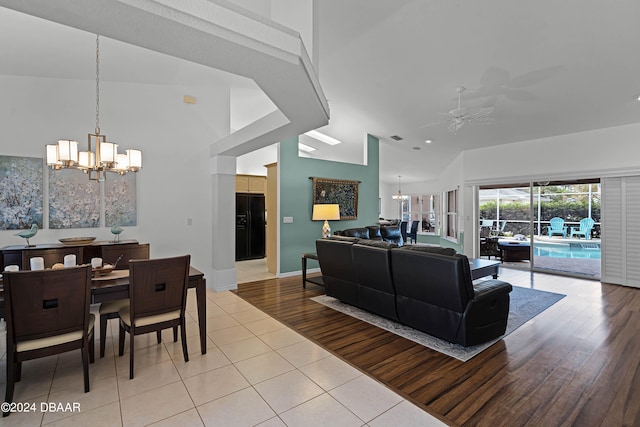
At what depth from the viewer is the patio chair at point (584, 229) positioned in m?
5.84

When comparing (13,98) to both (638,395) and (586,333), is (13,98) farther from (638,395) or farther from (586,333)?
(586,333)

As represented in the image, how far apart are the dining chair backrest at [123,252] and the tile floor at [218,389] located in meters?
1.06

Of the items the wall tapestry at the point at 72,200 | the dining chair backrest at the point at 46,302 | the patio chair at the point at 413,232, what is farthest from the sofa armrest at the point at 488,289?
the patio chair at the point at 413,232

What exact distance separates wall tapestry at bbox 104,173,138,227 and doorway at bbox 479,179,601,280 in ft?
24.2

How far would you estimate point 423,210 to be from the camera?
38.8ft

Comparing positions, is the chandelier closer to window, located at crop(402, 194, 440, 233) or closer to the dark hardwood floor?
the dark hardwood floor

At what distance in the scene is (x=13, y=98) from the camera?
12.5ft

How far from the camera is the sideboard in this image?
3524mm

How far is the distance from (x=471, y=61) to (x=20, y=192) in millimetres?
6172

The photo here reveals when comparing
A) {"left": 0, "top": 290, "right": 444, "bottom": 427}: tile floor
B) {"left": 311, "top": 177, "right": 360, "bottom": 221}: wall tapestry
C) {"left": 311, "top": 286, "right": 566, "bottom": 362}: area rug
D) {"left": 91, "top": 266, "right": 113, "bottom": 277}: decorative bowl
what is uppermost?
{"left": 311, "top": 177, "right": 360, "bottom": 221}: wall tapestry

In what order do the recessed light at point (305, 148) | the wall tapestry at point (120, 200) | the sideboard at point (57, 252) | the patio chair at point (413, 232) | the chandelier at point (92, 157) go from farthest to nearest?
the patio chair at point (413, 232)
the recessed light at point (305, 148)
the wall tapestry at point (120, 200)
the sideboard at point (57, 252)
the chandelier at point (92, 157)

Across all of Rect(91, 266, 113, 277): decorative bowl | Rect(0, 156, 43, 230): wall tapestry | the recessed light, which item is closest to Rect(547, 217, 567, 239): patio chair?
the recessed light

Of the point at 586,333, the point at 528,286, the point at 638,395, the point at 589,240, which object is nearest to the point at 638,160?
the point at 589,240

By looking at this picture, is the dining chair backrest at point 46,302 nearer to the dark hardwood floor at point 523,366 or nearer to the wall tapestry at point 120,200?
the dark hardwood floor at point 523,366
